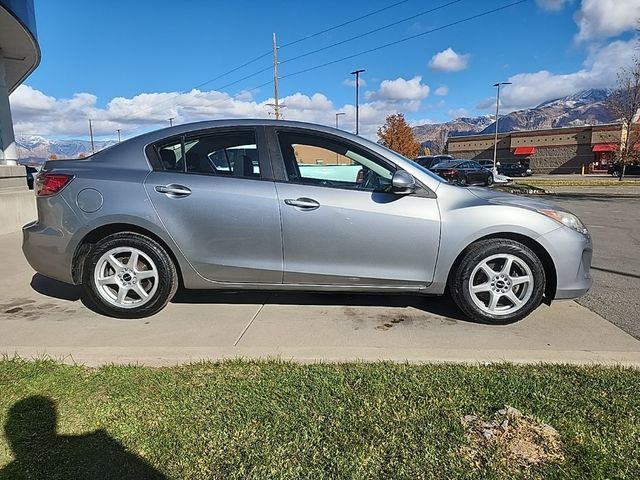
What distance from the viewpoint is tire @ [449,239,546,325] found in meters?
3.56

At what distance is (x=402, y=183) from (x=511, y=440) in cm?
197

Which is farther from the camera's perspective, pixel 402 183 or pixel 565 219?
pixel 565 219

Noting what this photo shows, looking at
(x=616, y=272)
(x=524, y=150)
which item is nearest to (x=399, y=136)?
(x=524, y=150)

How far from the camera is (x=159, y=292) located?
12.2 ft

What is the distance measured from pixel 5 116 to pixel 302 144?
11553 mm

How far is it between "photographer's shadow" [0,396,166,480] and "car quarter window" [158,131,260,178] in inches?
84.6

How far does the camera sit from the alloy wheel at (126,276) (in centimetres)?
370

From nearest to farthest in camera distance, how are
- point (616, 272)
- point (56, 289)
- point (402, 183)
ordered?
point (402, 183) < point (56, 289) < point (616, 272)

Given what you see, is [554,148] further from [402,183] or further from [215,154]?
[215,154]

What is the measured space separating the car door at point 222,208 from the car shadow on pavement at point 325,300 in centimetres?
56

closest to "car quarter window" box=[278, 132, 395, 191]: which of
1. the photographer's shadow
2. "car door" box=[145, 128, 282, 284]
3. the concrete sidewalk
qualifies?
"car door" box=[145, 128, 282, 284]

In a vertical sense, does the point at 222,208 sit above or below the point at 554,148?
below

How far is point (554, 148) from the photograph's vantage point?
53.6 meters

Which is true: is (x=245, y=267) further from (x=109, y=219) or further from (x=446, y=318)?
(x=446, y=318)
